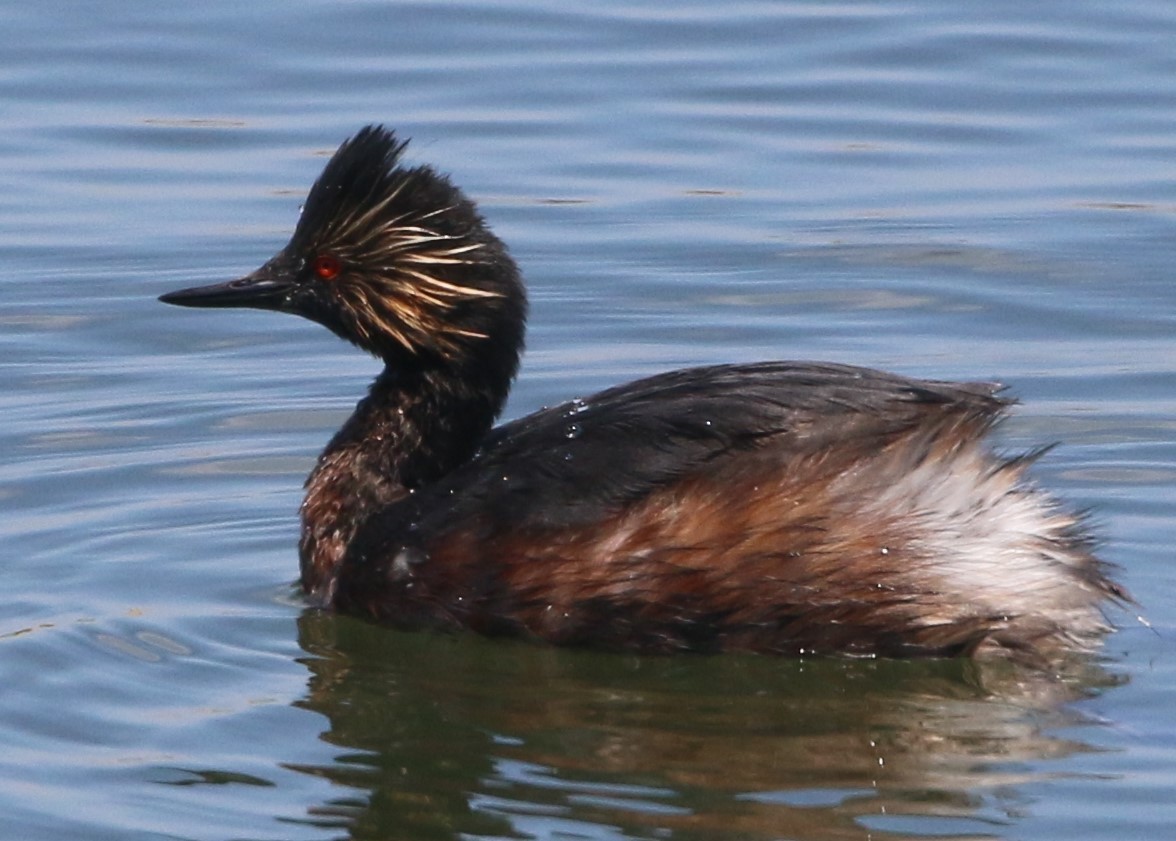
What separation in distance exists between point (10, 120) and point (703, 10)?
12.7 ft

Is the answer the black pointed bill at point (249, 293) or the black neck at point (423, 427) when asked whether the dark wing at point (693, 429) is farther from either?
the black pointed bill at point (249, 293)

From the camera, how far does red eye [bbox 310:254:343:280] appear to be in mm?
7797

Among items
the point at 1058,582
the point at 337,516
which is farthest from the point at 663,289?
the point at 1058,582

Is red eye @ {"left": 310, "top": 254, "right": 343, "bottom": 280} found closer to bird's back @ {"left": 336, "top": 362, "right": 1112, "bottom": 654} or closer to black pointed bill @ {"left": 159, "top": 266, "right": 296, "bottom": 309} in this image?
black pointed bill @ {"left": 159, "top": 266, "right": 296, "bottom": 309}

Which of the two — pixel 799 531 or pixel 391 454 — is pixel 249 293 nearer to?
pixel 391 454

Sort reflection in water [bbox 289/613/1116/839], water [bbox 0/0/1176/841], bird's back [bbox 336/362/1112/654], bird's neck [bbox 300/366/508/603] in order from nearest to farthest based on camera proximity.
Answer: reflection in water [bbox 289/613/1116/839]
water [bbox 0/0/1176/841]
bird's back [bbox 336/362/1112/654]
bird's neck [bbox 300/366/508/603]

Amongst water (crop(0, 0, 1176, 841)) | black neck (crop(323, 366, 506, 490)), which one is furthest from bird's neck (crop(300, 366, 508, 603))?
Result: water (crop(0, 0, 1176, 841))

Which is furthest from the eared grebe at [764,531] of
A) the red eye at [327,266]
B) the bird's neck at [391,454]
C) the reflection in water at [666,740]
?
the red eye at [327,266]

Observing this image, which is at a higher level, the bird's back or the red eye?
the red eye

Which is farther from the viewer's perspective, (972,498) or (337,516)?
(337,516)

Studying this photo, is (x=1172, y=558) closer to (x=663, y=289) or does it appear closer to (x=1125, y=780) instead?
(x=1125, y=780)

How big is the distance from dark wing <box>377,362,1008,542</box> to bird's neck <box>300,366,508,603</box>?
0.48 metres

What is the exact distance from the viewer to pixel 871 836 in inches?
227

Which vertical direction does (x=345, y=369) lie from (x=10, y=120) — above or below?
below
